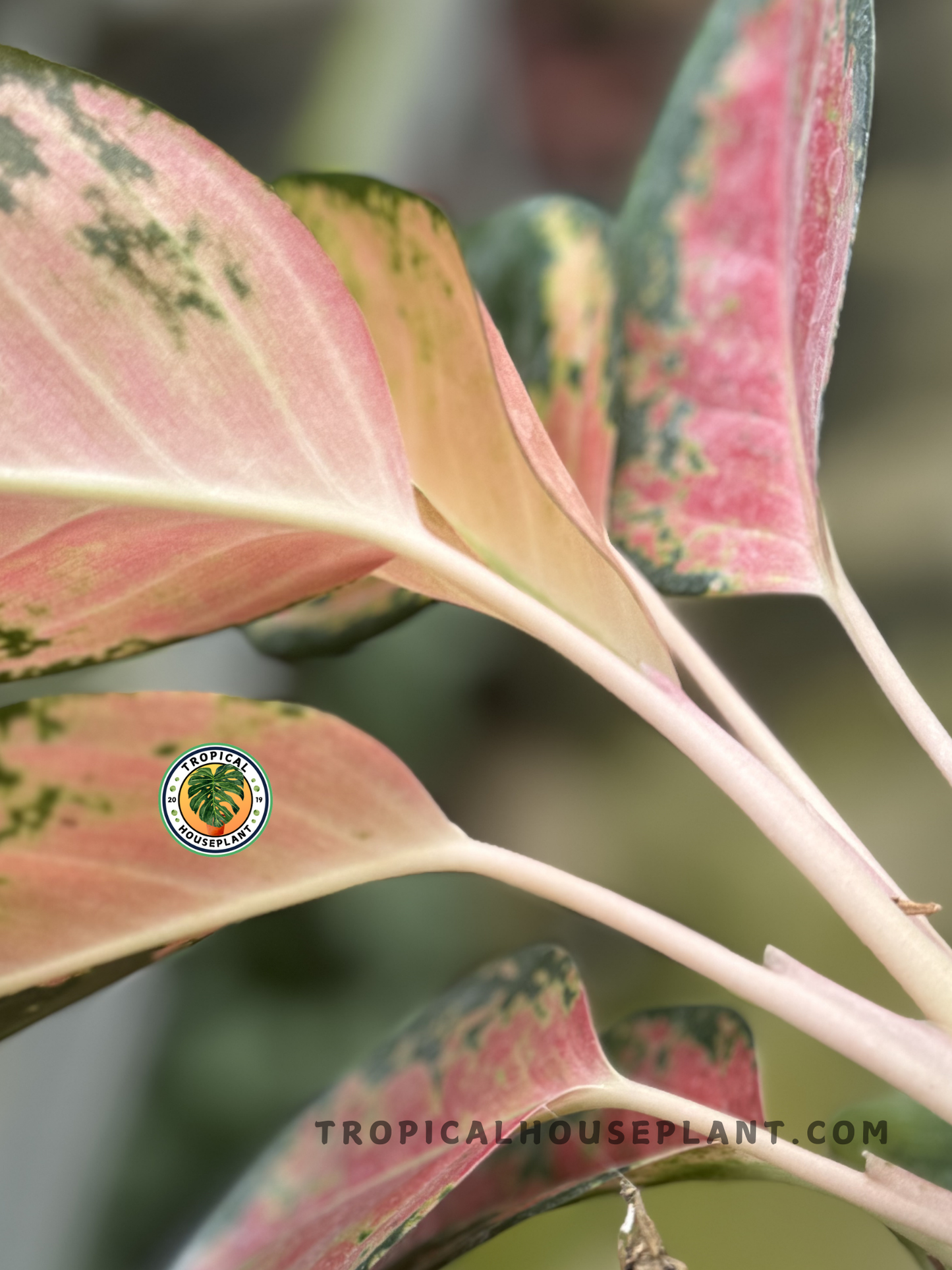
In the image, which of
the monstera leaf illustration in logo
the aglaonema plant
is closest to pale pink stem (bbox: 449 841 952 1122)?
the aglaonema plant

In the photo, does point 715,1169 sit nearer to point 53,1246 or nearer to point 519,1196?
point 519,1196

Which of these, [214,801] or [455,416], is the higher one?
[455,416]

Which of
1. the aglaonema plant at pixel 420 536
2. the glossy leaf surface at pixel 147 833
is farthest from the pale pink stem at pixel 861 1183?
the glossy leaf surface at pixel 147 833

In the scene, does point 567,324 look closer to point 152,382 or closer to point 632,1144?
point 152,382

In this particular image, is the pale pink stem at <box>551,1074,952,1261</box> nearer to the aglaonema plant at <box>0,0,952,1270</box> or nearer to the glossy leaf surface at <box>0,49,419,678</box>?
the aglaonema plant at <box>0,0,952,1270</box>

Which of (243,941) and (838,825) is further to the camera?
(243,941)

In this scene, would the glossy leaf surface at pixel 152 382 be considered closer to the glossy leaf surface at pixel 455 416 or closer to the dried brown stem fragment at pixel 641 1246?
the glossy leaf surface at pixel 455 416

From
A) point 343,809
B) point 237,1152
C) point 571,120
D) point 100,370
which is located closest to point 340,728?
point 343,809

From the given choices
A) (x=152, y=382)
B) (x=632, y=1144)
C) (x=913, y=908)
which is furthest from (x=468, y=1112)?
Answer: (x=152, y=382)
